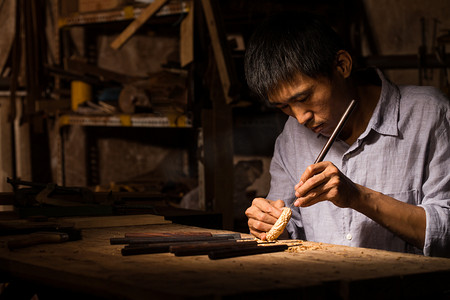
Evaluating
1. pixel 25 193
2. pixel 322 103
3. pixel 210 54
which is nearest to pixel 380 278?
pixel 322 103

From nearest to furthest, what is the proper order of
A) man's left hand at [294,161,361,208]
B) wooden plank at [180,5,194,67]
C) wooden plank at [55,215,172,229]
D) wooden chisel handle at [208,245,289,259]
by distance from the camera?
wooden chisel handle at [208,245,289,259]
man's left hand at [294,161,361,208]
wooden plank at [55,215,172,229]
wooden plank at [180,5,194,67]

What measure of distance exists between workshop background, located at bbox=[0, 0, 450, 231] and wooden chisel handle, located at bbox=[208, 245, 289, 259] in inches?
61.0

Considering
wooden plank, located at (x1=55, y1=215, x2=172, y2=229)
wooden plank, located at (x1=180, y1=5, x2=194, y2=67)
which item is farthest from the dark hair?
wooden plank, located at (x1=180, y1=5, x2=194, y2=67)

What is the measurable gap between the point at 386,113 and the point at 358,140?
0.45ft

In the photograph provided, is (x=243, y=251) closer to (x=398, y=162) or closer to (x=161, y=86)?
(x=398, y=162)

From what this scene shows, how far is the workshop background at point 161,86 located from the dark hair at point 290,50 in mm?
1425

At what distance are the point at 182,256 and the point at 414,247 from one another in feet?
2.98

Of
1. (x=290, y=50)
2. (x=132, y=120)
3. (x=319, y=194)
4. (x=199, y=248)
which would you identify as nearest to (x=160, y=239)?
(x=199, y=248)

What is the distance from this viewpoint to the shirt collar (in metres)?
2.17

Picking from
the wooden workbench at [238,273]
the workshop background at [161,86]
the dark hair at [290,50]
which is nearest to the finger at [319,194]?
the wooden workbench at [238,273]

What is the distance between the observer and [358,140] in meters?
2.22

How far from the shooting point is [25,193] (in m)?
2.91

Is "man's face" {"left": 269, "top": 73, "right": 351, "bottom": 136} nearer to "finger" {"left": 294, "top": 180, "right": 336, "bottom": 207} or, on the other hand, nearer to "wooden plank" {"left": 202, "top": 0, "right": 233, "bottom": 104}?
"finger" {"left": 294, "top": 180, "right": 336, "bottom": 207}

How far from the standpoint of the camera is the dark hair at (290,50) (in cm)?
201
